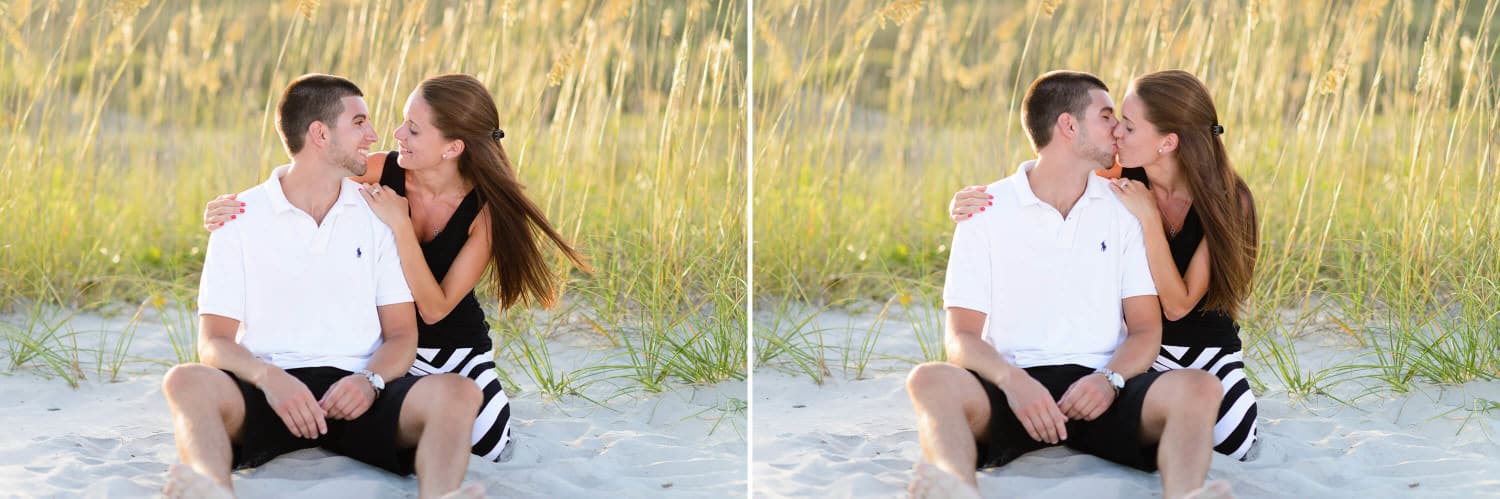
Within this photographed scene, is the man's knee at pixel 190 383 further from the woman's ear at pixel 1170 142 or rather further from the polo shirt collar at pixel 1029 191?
the woman's ear at pixel 1170 142

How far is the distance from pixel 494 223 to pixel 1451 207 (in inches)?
109

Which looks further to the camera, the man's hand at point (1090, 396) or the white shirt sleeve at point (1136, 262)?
the white shirt sleeve at point (1136, 262)

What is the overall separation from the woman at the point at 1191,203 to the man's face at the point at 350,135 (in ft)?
3.91

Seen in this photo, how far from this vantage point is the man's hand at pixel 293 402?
8.39 feet

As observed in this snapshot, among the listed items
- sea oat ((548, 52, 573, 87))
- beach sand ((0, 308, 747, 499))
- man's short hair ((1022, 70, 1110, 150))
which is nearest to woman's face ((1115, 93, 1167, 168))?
man's short hair ((1022, 70, 1110, 150))

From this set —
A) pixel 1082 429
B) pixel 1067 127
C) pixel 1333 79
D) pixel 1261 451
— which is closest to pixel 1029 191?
pixel 1067 127

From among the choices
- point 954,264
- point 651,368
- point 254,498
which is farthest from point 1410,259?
point 254,498

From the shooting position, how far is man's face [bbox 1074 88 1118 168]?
272 centimetres

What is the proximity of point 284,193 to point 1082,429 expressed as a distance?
65.2 inches

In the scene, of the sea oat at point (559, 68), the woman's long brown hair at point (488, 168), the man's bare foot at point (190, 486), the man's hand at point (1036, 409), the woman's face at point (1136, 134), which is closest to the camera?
the man's bare foot at point (190, 486)

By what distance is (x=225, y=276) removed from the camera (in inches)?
105

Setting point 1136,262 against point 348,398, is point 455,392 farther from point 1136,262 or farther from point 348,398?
point 1136,262

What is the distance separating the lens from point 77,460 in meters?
2.93

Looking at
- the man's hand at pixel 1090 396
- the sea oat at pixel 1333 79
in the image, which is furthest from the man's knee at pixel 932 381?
the sea oat at pixel 1333 79
